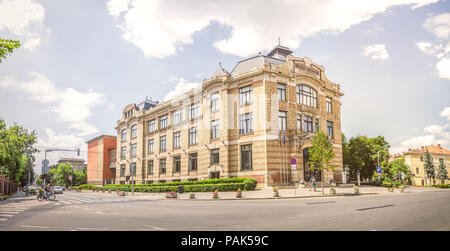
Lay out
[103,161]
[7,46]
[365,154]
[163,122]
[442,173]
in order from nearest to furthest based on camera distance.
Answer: [7,46] < [163,122] < [365,154] < [442,173] < [103,161]

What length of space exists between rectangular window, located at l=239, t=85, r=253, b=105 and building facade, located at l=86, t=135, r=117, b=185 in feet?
148

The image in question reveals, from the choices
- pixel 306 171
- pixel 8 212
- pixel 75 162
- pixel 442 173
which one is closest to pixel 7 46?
pixel 8 212

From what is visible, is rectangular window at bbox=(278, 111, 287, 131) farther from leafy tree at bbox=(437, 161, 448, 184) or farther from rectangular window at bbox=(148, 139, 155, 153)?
leafy tree at bbox=(437, 161, 448, 184)

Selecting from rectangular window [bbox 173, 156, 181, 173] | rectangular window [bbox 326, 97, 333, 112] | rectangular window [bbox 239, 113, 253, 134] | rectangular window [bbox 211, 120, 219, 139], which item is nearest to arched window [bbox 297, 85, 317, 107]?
rectangular window [bbox 326, 97, 333, 112]

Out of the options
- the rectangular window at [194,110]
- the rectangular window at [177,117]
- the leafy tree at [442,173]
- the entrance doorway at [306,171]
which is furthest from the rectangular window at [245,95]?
the leafy tree at [442,173]

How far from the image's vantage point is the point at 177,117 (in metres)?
50.3

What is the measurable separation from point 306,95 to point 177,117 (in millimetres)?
21320

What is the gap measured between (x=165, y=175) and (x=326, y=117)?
27.5 meters

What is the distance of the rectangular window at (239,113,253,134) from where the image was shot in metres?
36.9

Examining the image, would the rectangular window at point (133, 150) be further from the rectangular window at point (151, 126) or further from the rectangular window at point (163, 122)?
the rectangular window at point (163, 122)

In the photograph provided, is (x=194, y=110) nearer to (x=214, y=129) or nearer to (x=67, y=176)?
(x=214, y=129)

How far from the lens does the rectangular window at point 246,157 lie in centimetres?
3619

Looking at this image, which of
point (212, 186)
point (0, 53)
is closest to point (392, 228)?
point (0, 53)
